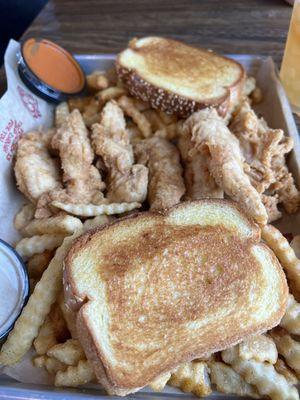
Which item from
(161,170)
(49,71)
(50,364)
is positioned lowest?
(50,364)

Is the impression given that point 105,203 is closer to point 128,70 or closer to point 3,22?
point 128,70

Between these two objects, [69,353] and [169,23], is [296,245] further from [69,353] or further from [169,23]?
[169,23]

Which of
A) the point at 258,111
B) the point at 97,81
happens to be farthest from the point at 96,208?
the point at 258,111

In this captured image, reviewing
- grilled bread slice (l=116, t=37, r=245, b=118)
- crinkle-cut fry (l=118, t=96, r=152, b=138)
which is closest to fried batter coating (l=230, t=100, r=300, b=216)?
grilled bread slice (l=116, t=37, r=245, b=118)

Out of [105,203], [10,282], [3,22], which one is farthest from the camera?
[3,22]

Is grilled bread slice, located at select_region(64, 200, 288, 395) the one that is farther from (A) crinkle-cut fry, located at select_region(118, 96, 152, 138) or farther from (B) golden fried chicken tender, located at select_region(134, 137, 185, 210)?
(A) crinkle-cut fry, located at select_region(118, 96, 152, 138)

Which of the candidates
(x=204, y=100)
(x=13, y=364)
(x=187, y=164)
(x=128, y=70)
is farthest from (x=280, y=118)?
(x=13, y=364)

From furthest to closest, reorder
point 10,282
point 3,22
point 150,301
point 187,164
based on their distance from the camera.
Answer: point 3,22 < point 187,164 < point 10,282 < point 150,301
